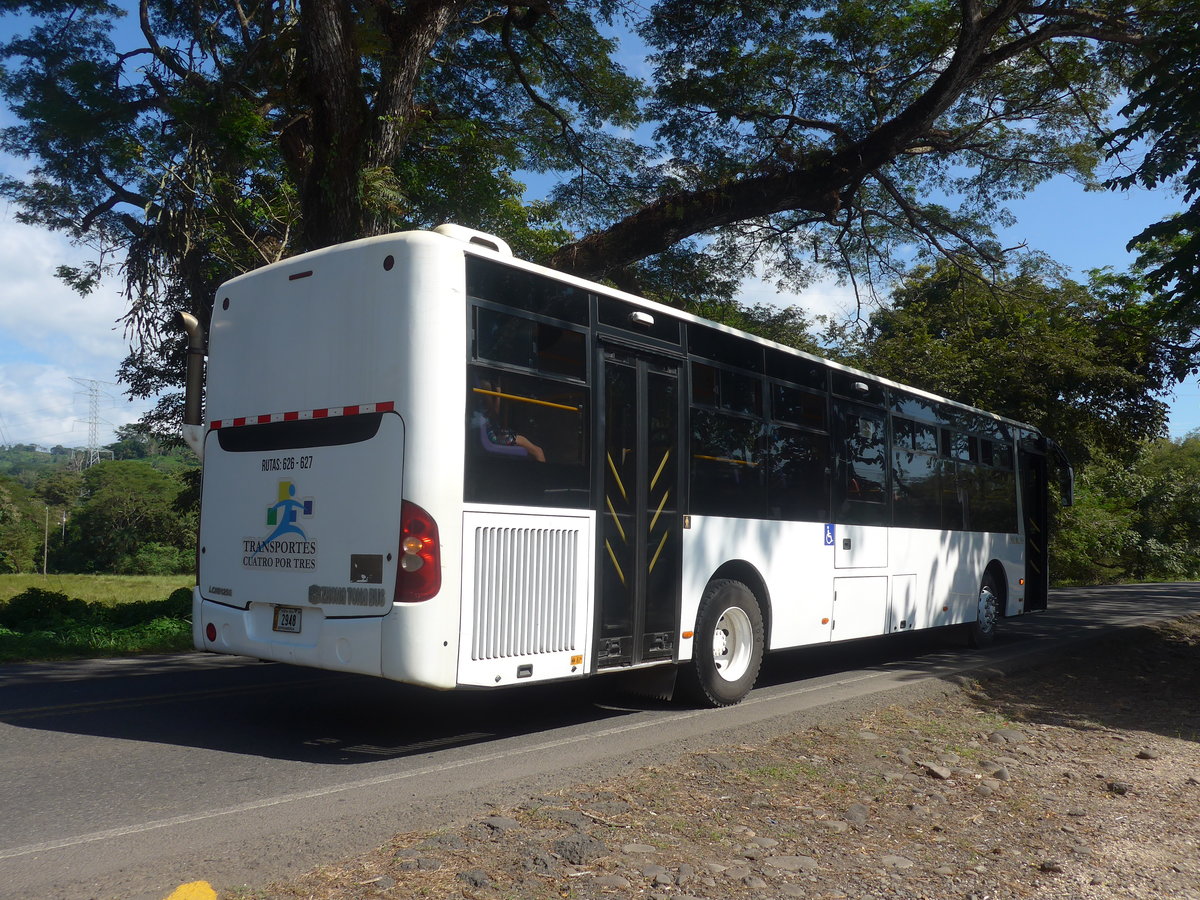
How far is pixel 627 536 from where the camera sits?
739cm

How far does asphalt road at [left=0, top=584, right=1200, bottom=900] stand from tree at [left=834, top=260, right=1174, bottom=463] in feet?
51.1

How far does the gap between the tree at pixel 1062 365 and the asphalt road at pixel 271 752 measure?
15567 mm

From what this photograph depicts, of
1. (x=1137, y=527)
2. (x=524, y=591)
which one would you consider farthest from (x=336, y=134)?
(x=1137, y=527)

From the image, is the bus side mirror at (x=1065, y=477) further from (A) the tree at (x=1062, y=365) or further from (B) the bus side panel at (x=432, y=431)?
(B) the bus side panel at (x=432, y=431)

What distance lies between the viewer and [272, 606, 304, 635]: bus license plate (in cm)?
656

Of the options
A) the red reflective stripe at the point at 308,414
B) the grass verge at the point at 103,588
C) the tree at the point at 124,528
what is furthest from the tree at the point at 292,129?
the tree at the point at 124,528

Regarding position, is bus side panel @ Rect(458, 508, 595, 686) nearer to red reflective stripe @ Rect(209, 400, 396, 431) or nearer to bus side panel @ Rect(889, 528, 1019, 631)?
red reflective stripe @ Rect(209, 400, 396, 431)

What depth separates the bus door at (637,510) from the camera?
23.6 feet

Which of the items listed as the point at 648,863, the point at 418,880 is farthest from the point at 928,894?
the point at 418,880

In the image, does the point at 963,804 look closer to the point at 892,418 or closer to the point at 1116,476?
the point at 892,418

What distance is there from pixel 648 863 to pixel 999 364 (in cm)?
2363

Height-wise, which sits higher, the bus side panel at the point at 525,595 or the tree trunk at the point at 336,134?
the tree trunk at the point at 336,134

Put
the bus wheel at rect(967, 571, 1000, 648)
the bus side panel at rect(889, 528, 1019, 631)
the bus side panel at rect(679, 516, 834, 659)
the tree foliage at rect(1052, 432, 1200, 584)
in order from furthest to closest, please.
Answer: the tree foliage at rect(1052, 432, 1200, 584), the bus wheel at rect(967, 571, 1000, 648), the bus side panel at rect(889, 528, 1019, 631), the bus side panel at rect(679, 516, 834, 659)

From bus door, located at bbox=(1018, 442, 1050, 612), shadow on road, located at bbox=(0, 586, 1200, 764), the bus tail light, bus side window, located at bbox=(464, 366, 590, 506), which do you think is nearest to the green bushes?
shadow on road, located at bbox=(0, 586, 1200, 764)
